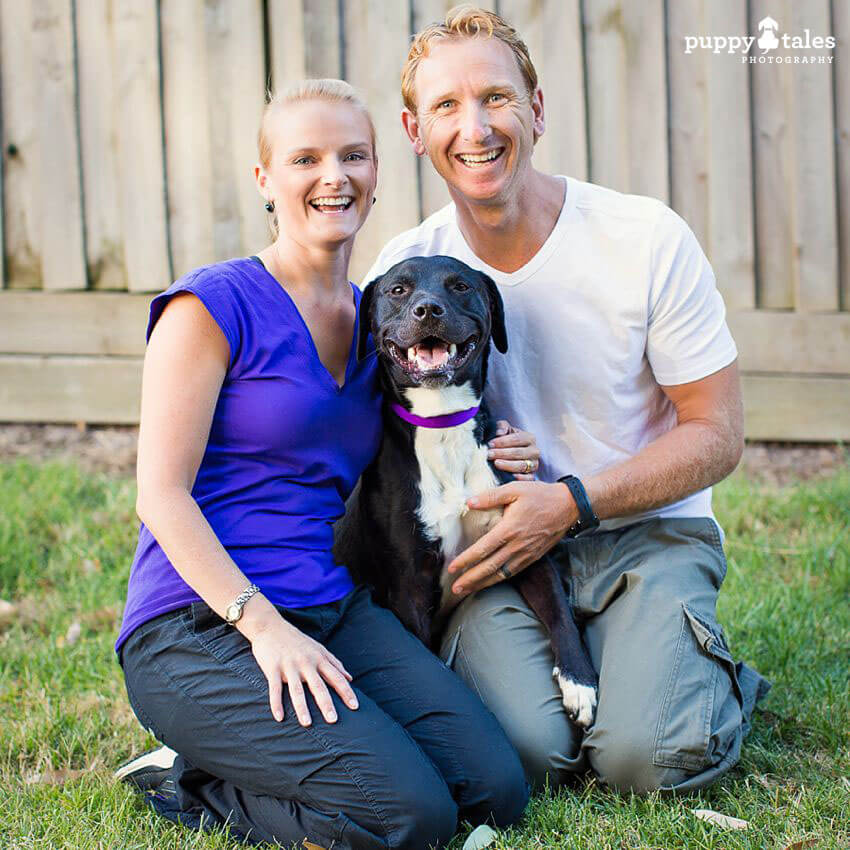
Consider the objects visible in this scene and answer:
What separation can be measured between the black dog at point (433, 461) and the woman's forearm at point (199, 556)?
618 mm

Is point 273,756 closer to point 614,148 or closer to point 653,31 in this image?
point 614,148

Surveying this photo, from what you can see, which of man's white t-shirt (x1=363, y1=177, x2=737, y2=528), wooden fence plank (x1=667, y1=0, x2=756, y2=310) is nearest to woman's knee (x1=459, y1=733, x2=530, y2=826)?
man's white t-shirt (x1=363, y1=177, x2=737, y2=528)

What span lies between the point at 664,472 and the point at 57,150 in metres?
3.48

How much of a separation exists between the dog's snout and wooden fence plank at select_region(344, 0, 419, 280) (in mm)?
2375

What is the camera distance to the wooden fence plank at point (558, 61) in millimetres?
5129

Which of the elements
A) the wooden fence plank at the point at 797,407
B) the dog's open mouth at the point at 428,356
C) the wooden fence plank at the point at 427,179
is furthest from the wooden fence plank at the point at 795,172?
the dog's open mouth at the point at 428,356

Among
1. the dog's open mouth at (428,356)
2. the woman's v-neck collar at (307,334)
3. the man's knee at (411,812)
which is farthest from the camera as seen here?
the dog's open mouth at (428,356)

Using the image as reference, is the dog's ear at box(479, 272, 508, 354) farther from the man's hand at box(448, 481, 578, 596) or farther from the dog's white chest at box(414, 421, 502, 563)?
the man's hand at box(448, 481, 578, 596)

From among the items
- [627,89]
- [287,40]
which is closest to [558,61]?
[627,89]

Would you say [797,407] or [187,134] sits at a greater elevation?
[187,134]

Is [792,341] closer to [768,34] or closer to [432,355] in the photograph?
[768,34]

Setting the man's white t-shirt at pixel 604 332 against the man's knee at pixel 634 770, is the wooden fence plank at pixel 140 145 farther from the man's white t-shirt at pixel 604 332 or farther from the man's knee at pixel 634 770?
the man's knee at pixel 634 770

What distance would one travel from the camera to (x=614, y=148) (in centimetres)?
522

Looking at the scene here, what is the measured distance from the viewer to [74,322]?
17.5 feet
